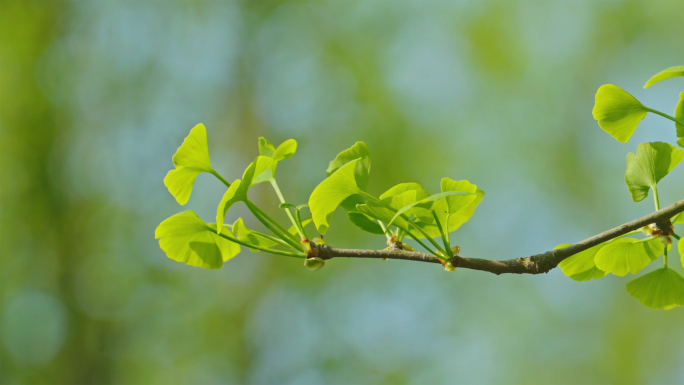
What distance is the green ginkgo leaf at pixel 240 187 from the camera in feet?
1.39

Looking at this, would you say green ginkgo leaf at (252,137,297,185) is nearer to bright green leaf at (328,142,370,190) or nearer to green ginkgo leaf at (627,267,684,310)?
bright green leaf at (328,142,370,190)

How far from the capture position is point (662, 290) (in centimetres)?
52

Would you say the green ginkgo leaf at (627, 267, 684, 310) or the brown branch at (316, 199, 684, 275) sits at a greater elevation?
the brown branch at (316, 199, 684, 275)

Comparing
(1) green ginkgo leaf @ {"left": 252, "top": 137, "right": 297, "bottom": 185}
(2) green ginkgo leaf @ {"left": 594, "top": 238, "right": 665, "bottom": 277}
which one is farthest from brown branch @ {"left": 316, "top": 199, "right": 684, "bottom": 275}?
(1) green ginkgo leaf @ {"left": 252, "top": 137, "right": 297, "bottom": 185}

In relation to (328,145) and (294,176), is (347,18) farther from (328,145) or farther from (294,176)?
(294,176)

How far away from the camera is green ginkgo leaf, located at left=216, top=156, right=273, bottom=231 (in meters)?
0.42

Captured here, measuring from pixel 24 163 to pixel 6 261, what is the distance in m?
0.99

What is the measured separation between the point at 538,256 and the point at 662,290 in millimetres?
221

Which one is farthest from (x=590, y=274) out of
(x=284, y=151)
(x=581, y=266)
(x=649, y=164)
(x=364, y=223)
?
(x=284, y=151)

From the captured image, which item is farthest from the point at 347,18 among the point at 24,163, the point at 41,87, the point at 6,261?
the point at 6,261

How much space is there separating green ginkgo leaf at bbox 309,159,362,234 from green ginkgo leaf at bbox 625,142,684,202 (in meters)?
0.31

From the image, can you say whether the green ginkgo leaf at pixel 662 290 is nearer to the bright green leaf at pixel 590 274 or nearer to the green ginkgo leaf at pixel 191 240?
the bright green leaf at pixel 590 274

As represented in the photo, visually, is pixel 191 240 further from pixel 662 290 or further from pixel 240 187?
pixel 662 290

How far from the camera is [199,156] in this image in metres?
0.54
